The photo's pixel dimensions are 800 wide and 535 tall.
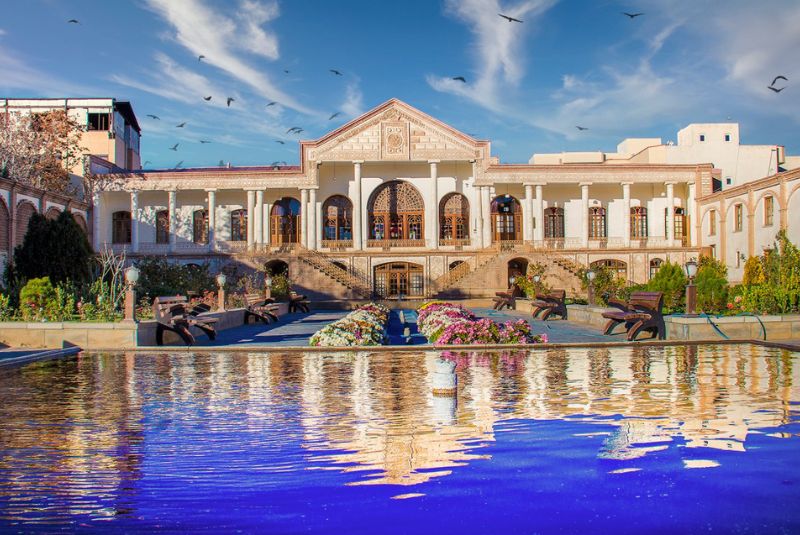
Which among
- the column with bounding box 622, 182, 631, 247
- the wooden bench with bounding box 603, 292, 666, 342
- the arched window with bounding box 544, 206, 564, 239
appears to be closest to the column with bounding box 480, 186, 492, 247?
the arched window with bounding box 544, 206, 564, 239

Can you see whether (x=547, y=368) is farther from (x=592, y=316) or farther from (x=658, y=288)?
(x=658, y=288)

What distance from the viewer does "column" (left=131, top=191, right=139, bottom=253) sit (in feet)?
132

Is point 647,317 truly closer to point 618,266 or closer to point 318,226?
point 618,266

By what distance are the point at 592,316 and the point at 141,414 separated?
47.6 ft

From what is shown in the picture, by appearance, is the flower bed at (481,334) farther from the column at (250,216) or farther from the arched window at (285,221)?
the arched window at (285,221)

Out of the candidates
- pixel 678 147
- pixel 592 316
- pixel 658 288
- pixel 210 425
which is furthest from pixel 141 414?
pixel 678 147

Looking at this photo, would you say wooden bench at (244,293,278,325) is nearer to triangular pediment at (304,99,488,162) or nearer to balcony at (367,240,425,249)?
balcony at (367,240,425,249)

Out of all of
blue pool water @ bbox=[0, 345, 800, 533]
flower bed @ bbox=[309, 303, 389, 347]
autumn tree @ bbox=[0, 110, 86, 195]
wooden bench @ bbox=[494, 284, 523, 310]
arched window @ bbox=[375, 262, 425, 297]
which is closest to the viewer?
blue pool water @ bbox=[0, 345, 800, 533]

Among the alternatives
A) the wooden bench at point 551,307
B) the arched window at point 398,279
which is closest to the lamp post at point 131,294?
the wooden bench at point 551,307

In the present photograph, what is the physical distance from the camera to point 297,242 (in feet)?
Result: 135

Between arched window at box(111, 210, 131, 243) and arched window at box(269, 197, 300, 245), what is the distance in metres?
8.12

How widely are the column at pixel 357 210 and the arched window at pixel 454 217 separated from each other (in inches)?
182

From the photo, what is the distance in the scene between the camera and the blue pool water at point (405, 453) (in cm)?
411

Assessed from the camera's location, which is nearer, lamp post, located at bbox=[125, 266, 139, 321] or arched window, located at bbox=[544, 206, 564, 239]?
lamp post, located at bbox=[125, 266, 139, 321]
